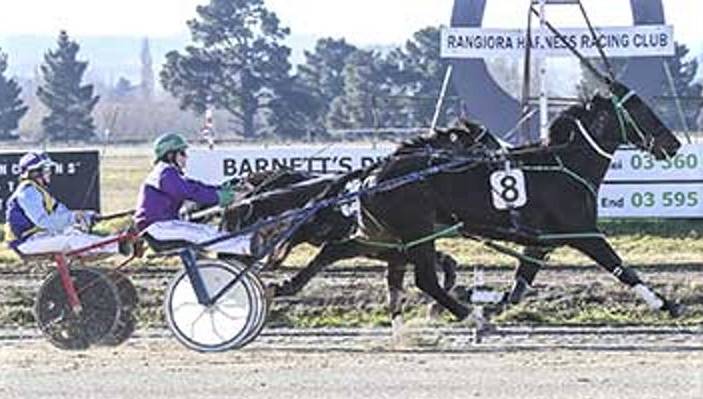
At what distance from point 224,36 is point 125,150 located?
4.58m

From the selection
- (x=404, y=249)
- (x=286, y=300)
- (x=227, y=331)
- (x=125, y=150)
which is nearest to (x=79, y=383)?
(x=227, y=331)

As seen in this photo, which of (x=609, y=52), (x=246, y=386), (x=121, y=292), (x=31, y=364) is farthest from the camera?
(x=609, y=52)

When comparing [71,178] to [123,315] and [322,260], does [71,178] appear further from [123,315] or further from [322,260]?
[123,315]

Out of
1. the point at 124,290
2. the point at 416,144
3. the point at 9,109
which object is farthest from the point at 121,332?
the point at 9,109

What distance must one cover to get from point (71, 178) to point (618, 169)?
731 cm

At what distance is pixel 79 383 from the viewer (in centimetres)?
1100

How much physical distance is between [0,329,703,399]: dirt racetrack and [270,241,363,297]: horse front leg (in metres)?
0.44

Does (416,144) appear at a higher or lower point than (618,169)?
higher

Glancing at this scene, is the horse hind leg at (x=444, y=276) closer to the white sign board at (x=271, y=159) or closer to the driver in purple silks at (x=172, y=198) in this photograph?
the driver in purple silks at (x=172, y=198)

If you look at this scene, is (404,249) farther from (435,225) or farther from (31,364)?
(31,364)

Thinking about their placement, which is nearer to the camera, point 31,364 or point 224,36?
point 31,364

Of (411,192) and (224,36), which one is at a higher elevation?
(224,36)

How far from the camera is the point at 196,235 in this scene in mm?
12891

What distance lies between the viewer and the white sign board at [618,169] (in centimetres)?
2303
